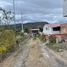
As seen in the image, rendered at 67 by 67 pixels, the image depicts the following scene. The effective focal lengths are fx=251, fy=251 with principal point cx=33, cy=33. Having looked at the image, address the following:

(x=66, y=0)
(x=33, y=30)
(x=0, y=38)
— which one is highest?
(x=66, y=0)

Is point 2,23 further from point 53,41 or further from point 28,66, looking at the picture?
point 28,66

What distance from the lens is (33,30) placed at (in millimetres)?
126562

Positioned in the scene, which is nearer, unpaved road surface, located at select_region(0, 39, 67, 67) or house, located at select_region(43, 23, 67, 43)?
unpaved road surface, located at select_region(0, 39, 67, 67)

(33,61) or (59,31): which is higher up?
(33,61)

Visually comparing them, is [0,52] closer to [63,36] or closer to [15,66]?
[15,66]

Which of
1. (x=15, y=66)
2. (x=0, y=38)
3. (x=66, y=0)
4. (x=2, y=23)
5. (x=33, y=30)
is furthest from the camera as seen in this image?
(x=33, y=30)

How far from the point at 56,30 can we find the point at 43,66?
4144 centimetres

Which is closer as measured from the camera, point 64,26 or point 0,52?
point 0,52

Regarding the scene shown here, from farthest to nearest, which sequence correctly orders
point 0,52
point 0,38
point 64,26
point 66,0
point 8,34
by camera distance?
1. point 64,26
2. point 8,34
3. point 0,38
4. point 0,52
5. point 66,0

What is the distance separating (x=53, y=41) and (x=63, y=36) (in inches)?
141

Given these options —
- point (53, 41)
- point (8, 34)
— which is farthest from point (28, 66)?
point (53, 41)

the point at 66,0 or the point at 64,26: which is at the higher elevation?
the point at 66,0

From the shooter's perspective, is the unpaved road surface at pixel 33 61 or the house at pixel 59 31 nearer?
the unpaved road surface at pixel 33 61

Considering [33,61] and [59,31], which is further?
[59,31]
